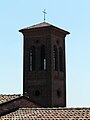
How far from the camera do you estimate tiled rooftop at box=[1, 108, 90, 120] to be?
54.0 feet

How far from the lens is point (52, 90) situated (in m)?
24.7

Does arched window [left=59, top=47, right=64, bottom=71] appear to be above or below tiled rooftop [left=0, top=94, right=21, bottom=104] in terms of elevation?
above

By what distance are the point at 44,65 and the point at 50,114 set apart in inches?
337

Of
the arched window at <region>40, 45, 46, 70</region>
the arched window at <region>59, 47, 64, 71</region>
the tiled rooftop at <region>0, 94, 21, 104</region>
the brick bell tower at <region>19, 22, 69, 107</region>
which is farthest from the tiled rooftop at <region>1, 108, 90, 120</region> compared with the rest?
the arched window at <region>59, 47, 64, 71</region>

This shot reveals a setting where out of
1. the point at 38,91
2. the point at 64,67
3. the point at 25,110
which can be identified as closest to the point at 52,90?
the point at 38,91

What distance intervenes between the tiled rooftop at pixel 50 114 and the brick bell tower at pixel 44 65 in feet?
21.5

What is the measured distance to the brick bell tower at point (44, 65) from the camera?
24.8m

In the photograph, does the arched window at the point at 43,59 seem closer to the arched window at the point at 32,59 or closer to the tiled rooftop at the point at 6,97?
the arched window at the point at 32,59

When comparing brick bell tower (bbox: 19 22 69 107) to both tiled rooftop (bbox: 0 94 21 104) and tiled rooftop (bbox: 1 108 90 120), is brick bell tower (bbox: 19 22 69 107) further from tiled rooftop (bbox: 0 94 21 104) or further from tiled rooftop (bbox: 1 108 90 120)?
tiled rooftop (bbox: 1 108 90 120)

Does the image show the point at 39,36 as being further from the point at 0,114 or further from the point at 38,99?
the point at 0,114

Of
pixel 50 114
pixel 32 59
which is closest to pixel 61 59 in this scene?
pixel 32 59

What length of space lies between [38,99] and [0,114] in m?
7.35

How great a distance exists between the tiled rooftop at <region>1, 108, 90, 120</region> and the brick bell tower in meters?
6.56

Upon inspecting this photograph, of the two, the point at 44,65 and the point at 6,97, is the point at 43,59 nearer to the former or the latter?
the point at 44,65
